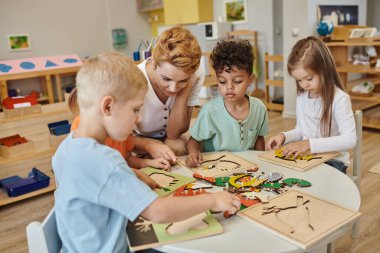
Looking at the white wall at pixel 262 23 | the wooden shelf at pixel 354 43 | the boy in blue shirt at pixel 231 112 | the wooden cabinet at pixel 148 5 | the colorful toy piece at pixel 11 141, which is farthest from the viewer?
the wooden cabinet at pixel 148 5

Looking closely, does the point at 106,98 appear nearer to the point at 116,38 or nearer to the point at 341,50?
the point at 341,50

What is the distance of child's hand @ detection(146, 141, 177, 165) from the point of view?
1.29 meters

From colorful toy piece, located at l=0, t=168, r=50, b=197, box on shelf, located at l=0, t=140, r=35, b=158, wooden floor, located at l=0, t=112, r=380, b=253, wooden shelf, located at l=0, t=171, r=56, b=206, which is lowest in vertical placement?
wooden floor, located at l=0, t=112, r=380, b=253

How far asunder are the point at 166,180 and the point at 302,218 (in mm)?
443

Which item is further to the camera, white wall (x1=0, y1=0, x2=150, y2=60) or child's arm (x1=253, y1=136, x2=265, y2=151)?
white wall (x1=0, y1=0, x2=150, y2=60)

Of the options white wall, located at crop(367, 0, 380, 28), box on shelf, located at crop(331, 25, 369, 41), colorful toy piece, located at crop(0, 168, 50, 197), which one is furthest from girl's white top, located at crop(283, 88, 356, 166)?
white wall, located at crop(367, 0, 380, 28)

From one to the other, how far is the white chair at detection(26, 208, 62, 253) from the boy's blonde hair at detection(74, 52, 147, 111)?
0.97ft

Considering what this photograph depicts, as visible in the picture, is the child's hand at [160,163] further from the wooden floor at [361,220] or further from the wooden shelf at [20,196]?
the wooden shelf at [20,196]

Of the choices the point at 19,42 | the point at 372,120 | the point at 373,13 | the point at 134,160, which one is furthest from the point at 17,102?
the point at 373,13

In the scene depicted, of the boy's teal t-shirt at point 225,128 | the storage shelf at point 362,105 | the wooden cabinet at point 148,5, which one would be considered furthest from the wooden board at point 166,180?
the wooden cabinet at point 148,5

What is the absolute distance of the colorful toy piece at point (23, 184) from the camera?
249 centimetres

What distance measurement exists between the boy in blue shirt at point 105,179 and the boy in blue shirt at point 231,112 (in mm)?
606

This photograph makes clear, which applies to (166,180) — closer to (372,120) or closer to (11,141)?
(11,141)

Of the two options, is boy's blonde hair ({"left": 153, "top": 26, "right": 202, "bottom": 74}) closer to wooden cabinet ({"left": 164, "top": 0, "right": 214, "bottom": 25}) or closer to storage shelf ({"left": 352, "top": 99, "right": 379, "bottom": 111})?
storage shelf ({"left": 352, "top": 99, "right": 379, "bottom": 111})
